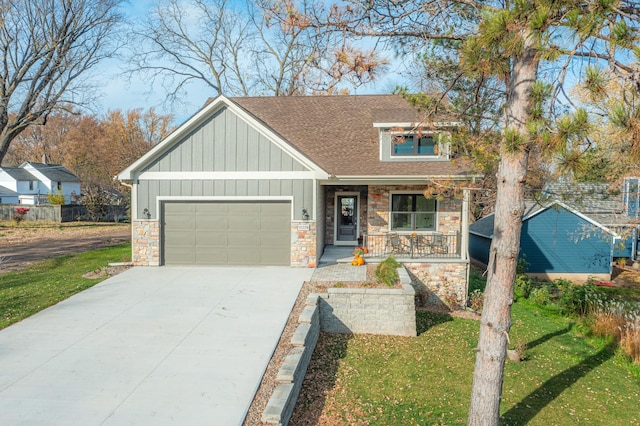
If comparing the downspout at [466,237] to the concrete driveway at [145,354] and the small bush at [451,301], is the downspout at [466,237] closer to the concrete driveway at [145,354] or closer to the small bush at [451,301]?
the small bush at [451,301]

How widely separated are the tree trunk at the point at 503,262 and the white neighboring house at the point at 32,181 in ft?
147

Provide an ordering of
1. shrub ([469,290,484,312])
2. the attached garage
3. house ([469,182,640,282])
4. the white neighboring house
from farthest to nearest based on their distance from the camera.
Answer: the white neighboring house, house ([469,182,640,282]), the attached garage, shrub ([469,290,484,312])

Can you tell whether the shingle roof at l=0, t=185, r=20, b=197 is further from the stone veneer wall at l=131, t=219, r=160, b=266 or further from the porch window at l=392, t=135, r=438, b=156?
the porch window at l=392, t=135, r=438, b=156

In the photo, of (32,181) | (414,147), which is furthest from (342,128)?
(32,181)

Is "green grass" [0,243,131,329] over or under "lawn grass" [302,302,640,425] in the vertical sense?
over

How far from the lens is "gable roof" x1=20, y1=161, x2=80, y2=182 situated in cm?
4081

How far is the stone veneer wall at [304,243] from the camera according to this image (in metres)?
11.4

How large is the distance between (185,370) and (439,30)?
608cm

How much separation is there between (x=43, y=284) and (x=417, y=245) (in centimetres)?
1073

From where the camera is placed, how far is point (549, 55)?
392cm

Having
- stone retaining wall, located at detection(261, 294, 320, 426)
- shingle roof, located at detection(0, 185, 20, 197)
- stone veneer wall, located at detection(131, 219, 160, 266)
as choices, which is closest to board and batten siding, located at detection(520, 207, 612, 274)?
stone retaining wall, located at detection(261, 294, 320, 426)

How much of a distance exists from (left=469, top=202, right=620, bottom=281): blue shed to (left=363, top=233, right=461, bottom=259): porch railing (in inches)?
231

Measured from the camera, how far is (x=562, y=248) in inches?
652

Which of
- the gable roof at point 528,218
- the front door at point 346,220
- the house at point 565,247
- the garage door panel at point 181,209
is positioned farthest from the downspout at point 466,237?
the garage door panel at point 181,209
